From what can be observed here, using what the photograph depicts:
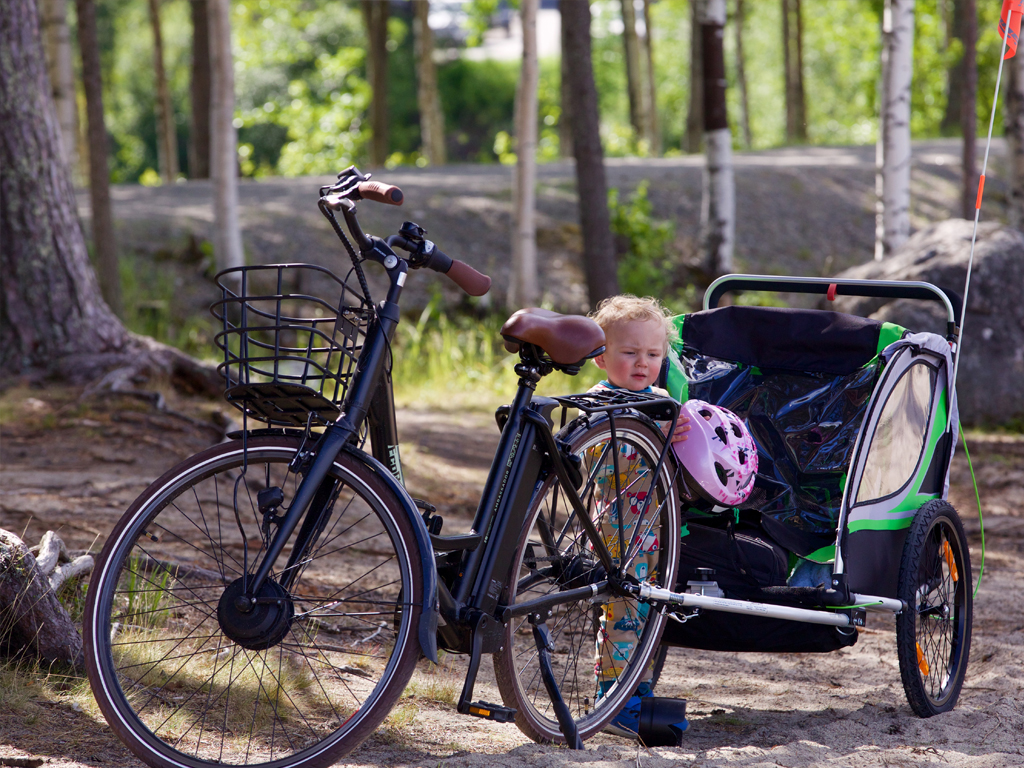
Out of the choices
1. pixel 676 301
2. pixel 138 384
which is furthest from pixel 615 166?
pixel 138 384

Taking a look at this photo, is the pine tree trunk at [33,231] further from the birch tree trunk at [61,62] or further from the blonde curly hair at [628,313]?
the blonde curly hair at [628,313]

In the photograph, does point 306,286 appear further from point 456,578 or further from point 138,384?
point 456,578

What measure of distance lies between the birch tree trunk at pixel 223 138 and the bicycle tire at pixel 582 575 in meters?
6.81

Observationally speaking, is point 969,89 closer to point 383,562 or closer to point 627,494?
point 627,494

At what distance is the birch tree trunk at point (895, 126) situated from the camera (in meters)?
8.91

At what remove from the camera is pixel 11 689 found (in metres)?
2.87

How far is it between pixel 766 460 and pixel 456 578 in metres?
1.36

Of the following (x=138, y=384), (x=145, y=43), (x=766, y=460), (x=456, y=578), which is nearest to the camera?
Result: (x=456, y=578)

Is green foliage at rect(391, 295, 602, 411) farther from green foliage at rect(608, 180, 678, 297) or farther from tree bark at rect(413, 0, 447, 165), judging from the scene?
tree bark at rect(413, 0, 447, 165)

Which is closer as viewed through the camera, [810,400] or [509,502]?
[509,502]

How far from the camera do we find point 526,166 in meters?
9.96

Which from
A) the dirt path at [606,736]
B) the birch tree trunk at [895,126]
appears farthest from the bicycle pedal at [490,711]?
the birch tree trunk at [895,126]

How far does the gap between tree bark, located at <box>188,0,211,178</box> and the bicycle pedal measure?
577 inches

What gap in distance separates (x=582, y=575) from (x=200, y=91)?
15.6m
